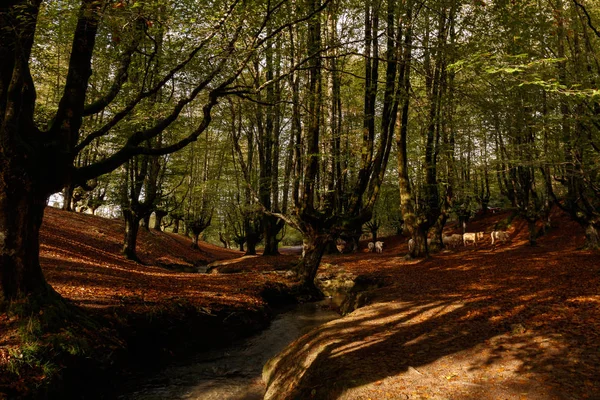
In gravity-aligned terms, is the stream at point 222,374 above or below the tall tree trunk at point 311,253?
below

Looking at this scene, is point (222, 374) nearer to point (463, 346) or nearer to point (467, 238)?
point (463, 346)

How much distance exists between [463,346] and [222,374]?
15.0ft

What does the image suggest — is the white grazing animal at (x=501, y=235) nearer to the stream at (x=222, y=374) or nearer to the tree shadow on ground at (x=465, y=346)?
the tree shadow on ground at (x=465, y=346)

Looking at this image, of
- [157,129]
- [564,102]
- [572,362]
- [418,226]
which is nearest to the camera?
[572,362]

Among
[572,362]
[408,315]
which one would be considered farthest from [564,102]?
[572,362]

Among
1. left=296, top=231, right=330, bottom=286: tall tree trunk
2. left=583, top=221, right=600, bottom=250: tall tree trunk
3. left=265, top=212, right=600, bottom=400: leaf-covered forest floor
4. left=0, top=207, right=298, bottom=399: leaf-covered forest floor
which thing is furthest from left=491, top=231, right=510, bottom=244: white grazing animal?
left=0, top=207, right=298, bottom=399: leaf-covered forest floor

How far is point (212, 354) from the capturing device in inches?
315

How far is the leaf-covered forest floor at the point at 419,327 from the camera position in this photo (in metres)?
4.49

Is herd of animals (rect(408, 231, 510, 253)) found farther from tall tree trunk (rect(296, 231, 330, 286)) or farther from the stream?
the stream

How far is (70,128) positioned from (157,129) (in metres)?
1.54

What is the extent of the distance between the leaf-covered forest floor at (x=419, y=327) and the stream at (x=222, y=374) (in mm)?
667

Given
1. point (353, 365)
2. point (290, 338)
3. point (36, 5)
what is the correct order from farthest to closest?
point (290, 338) → point (36, 5) → point (353, 365)

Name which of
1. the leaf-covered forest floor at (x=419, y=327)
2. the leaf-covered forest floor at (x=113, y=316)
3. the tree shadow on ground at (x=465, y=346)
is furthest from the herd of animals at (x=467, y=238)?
the leaf-covered forest floor at (x=113, y=316)

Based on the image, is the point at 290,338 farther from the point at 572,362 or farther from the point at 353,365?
the point at 572,362
